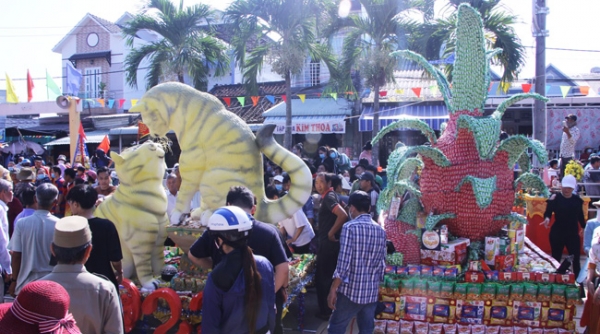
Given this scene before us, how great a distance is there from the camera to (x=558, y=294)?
4719 mm

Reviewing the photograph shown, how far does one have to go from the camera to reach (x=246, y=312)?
2.78 m

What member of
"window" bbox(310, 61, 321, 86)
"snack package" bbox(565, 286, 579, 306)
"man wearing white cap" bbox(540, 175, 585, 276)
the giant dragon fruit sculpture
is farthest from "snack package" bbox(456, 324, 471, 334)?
"window" bbox(310, 61, 321, 86)

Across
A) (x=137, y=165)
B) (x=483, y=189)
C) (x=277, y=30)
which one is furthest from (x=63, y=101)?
(x=483, y=189)

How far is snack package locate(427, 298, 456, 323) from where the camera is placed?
4.84 m

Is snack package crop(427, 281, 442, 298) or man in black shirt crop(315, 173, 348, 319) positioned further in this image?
man in black shirt crop(315, 173, 348, 319)

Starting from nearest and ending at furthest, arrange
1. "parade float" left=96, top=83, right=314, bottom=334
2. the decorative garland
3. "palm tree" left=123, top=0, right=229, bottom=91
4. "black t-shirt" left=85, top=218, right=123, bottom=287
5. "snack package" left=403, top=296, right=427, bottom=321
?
"black t-shirt" left=85, top=218, right=123, bottom=287
"snack package" left=403, top=296, right=427, bottom=321
"parade float" left=96, top=83, right=314, bottom=334
the decorative garland
"palm tree" left=123, top=0, right=229, bottom=91

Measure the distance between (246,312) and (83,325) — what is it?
0.79 metres

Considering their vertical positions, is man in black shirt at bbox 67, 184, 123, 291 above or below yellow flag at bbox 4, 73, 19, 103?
below

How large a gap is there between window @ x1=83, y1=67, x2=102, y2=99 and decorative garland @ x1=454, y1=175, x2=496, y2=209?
2045cm

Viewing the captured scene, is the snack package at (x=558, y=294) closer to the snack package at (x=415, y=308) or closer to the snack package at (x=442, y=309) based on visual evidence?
the snack package at (x=442, y=309)

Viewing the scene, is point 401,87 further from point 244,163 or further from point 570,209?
point 244,163

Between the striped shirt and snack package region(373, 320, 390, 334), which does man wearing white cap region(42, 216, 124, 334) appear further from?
snack package region(373, 320, 390, 334)

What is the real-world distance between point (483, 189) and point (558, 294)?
45.4 inches

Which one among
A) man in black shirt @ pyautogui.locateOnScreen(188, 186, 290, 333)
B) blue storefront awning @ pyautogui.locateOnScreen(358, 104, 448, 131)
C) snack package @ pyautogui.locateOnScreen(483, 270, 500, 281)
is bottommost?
snack package @ pyautogui.locateOnScreen(483, 270, 500, 281)
